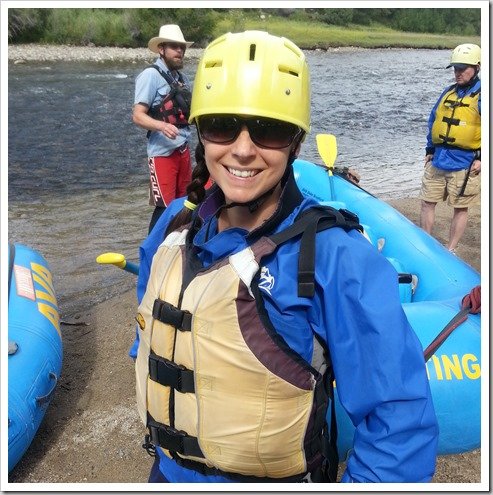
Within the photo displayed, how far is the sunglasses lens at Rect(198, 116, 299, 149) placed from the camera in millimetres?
1322

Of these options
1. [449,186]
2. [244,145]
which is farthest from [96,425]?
[449,186]

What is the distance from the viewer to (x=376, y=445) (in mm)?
1153

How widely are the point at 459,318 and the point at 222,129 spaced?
5.85 ft

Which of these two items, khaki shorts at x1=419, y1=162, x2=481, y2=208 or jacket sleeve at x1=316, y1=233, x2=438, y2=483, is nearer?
jacket sleeve at x1=316, y1=233, x2=438, y2=483

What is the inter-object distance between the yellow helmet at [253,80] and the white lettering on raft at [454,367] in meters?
1.53

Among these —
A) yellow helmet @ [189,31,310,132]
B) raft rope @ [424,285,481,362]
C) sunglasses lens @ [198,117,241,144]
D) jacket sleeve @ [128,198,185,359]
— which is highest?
yellow helmet @ [189,31,310,132]

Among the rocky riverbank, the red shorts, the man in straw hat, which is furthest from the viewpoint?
the rocky riverbank

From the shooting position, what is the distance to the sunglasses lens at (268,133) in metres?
1.32

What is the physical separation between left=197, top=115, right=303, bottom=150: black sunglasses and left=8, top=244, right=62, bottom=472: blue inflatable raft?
1.81 metres

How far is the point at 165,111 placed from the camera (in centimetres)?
432

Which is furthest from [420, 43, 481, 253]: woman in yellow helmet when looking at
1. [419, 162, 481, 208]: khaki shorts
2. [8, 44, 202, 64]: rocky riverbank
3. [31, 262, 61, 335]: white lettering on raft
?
[8, 44, 202, 64]: rocky riverbank

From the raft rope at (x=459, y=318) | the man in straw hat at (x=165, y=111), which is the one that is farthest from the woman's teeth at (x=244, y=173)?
the man in straw hat at (x=165, y=111)

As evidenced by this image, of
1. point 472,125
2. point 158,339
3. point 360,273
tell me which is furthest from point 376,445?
point 472,125

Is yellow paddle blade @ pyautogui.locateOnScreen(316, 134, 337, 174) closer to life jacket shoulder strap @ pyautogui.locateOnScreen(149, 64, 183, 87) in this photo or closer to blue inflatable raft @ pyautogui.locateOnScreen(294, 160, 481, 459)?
blue inflatable raft @ pyautogui.locateOnScreen(294, 160, 481, 459)
